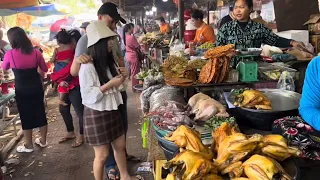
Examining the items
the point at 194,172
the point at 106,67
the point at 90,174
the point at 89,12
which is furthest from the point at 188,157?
the point at 89,12

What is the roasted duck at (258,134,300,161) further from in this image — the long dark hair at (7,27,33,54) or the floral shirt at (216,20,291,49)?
the long dark hair at (7,27,33,54)

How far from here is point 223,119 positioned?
1.88 m

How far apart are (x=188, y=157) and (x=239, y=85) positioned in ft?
5.33

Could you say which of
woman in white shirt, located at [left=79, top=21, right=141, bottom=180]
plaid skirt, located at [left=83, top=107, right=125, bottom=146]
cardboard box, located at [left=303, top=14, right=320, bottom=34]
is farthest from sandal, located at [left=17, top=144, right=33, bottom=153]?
cardboard box, located at [left=303, top=14, right=320, bottom=34]

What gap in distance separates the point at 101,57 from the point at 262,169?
196 cm

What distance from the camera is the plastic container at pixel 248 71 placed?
99.3 inches

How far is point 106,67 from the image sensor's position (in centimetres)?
278

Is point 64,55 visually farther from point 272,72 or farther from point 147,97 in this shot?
point 272,72

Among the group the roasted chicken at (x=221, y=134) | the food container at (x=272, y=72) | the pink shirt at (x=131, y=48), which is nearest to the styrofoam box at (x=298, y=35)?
the food container at (x=272, y=72)

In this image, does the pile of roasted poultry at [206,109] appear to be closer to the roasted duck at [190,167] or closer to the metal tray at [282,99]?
the metal tray at [282,99]

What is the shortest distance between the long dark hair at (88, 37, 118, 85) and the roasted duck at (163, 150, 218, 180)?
1.75 m

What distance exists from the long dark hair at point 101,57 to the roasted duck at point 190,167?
69.1 inches

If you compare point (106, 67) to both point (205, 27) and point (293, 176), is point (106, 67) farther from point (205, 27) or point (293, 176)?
point (205, 27)

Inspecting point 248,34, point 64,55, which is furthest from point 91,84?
point 64,55
